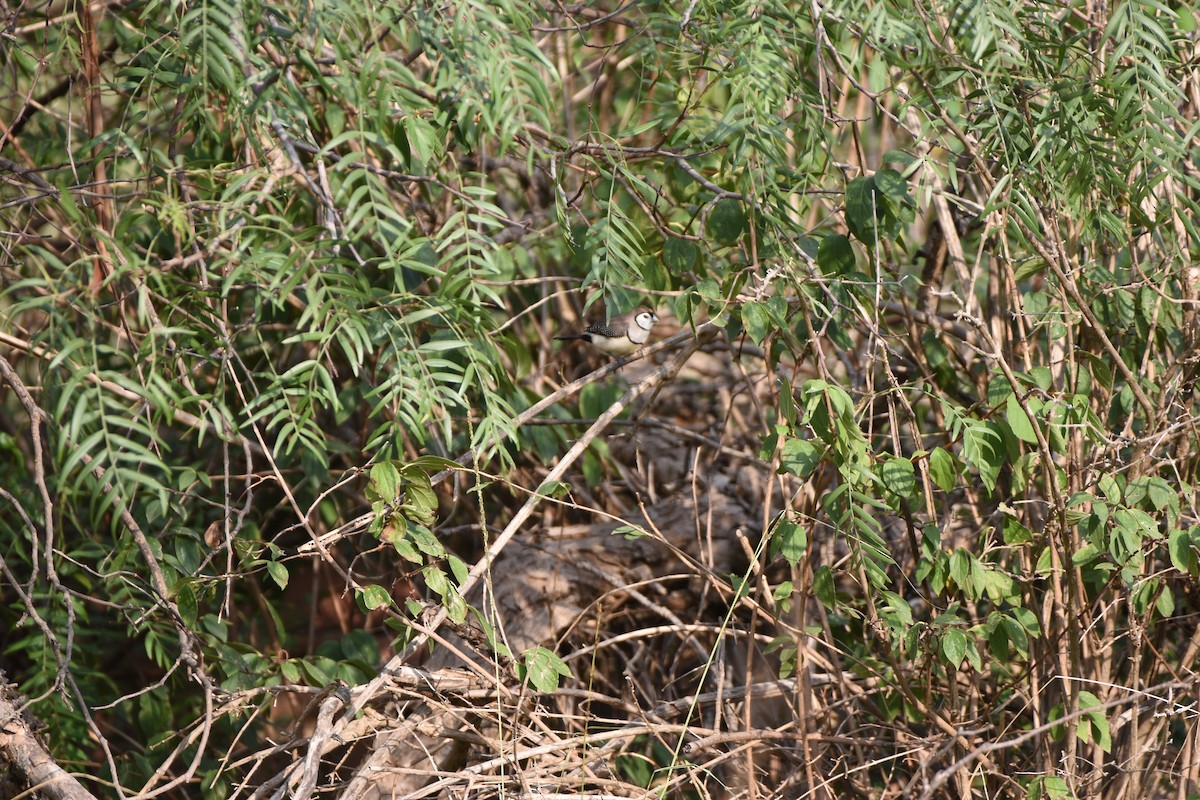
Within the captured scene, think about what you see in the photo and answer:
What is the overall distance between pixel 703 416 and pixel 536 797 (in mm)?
1668

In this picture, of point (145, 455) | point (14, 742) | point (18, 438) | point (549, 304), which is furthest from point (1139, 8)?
point (18, 438)

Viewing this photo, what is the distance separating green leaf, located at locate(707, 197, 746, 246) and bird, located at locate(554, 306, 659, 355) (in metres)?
1.03

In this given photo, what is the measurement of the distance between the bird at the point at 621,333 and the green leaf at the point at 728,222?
103 centimetres

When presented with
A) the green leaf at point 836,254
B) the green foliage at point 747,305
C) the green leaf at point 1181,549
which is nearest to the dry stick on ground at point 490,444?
the green foliage at point 747,305

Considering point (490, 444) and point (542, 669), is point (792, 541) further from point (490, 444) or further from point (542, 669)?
point (490, 444)

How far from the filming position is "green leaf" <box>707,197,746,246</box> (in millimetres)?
2131

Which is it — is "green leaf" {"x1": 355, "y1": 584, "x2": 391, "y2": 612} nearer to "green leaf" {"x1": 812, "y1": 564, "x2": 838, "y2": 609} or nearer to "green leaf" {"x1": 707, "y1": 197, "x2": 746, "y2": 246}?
"green leaf" {"x1": 812, "y1": 564, "x2": 838, "y2": 609}

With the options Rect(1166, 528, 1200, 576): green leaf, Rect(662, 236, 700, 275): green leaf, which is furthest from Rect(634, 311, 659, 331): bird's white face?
Rect(1166, 528, 1200, 576): green leaf

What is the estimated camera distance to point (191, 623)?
84.2 inches

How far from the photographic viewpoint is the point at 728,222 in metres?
2.13

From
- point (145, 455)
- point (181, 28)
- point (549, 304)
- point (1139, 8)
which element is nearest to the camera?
point (145, 455)

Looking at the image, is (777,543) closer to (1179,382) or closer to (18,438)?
(1179,382)

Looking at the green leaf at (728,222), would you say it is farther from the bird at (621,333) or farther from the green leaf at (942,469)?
the bird at (621,333)

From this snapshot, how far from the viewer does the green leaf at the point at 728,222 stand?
6.99 ft
